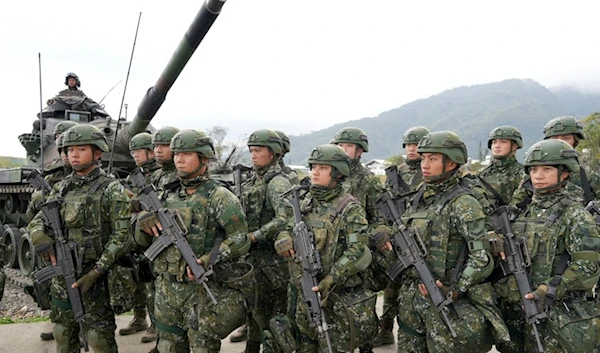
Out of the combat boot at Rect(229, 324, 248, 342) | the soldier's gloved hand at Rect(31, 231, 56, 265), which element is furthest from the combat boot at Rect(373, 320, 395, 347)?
the soldier's gloved hand at Rect(31, 231, 56, 265)

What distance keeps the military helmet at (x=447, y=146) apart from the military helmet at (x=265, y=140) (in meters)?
1.99

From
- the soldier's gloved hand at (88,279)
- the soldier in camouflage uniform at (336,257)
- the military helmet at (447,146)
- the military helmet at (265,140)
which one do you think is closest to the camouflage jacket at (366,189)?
the military helmet at (265,140)

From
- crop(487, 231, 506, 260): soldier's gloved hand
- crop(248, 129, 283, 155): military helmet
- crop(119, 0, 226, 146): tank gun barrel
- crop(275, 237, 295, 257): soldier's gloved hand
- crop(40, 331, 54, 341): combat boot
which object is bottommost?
crop(40, 331, 54, 341): combat boot

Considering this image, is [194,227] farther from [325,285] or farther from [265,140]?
[265,140]

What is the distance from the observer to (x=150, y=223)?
4.50 meters

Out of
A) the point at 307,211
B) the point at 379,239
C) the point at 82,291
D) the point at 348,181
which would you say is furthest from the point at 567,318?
the point at 82,291

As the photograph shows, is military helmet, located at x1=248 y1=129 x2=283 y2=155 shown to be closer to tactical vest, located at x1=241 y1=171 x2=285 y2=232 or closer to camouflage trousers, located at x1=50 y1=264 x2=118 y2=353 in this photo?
tactical vest, located at x1=241 y1=171 x2=285 y2=232

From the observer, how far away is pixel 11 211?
12578mm

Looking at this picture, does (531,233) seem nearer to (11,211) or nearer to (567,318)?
(567,318)

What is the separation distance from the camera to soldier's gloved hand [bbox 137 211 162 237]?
4.50 metres

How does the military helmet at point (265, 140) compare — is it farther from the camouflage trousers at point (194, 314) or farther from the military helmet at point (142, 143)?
the military helmet at point (142, 143)

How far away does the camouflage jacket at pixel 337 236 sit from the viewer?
14.5 feet

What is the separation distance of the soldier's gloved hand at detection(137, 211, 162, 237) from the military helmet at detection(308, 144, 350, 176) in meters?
1.47

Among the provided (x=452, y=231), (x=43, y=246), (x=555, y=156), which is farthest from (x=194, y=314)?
(x=555, y=156)
